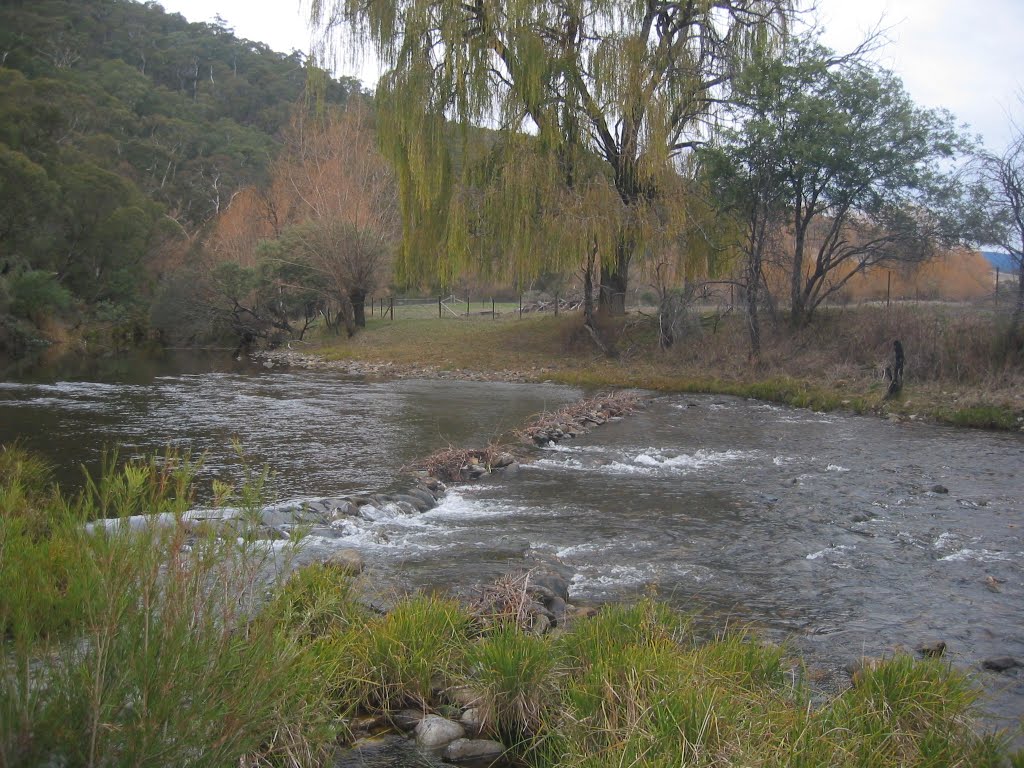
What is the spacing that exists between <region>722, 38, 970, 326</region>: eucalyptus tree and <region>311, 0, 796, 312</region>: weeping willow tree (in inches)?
82.0

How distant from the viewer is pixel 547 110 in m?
22.6

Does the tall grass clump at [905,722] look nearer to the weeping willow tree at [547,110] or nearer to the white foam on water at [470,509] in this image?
the white foam on water at [470,509]

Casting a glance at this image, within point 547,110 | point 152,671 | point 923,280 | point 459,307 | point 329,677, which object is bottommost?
point 329,677

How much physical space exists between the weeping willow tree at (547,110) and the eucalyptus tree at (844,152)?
2.08 meters

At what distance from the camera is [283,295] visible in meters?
38.3

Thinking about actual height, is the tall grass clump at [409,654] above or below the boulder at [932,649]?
above

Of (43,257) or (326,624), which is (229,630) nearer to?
(326,624)

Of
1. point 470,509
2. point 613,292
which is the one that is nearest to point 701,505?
point 470,509

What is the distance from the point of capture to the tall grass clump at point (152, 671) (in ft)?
8.41

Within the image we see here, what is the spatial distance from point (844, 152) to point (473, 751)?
786 inches

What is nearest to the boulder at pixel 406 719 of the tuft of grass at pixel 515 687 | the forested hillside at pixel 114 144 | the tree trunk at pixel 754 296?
the tuft of grass at pixel 515 687

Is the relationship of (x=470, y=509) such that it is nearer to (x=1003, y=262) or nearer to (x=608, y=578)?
(x=608, y=578)

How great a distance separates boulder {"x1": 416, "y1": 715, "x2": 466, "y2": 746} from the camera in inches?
154

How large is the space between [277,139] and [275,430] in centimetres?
7091
